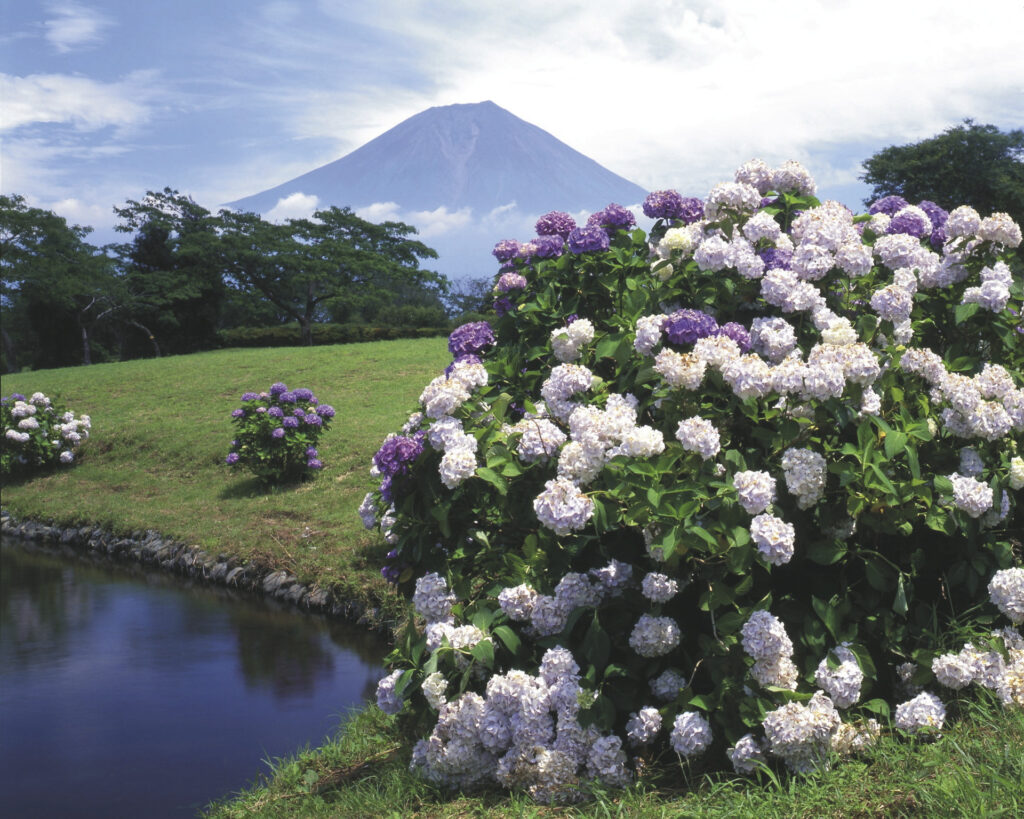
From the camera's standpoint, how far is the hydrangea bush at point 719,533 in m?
3.42

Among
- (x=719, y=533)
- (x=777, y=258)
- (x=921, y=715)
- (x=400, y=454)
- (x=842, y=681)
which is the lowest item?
(x=921, y=715)

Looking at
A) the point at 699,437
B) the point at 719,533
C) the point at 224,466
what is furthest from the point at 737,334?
the point at 224,466

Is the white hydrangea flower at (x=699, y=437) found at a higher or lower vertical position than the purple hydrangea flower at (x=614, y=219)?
lower

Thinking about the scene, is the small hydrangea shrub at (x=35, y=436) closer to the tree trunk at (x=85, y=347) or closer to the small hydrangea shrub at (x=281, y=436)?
the small hydrangea shrub at (x=281, y=436)

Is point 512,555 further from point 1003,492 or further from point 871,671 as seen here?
point 1003,492

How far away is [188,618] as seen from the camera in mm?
8875

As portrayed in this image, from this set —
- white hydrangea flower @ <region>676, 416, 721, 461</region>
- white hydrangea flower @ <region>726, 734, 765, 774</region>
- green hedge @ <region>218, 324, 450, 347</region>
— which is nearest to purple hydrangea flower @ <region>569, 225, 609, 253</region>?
white hydrangea flower @ <region>676, 416, 721, 461</region>

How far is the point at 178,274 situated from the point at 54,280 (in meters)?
5.41

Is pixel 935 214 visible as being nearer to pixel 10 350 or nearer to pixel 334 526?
pixel 334 526

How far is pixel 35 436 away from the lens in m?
15.5

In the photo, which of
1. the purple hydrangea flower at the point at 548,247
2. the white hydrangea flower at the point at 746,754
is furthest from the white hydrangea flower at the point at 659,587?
the purple hydrangea flower at the point at 548,247

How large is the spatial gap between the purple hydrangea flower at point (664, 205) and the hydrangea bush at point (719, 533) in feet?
2.87

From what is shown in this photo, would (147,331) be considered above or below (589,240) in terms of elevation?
above

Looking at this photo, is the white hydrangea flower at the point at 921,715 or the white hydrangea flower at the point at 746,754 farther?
the white hydrangea flower at the point at 921,715
